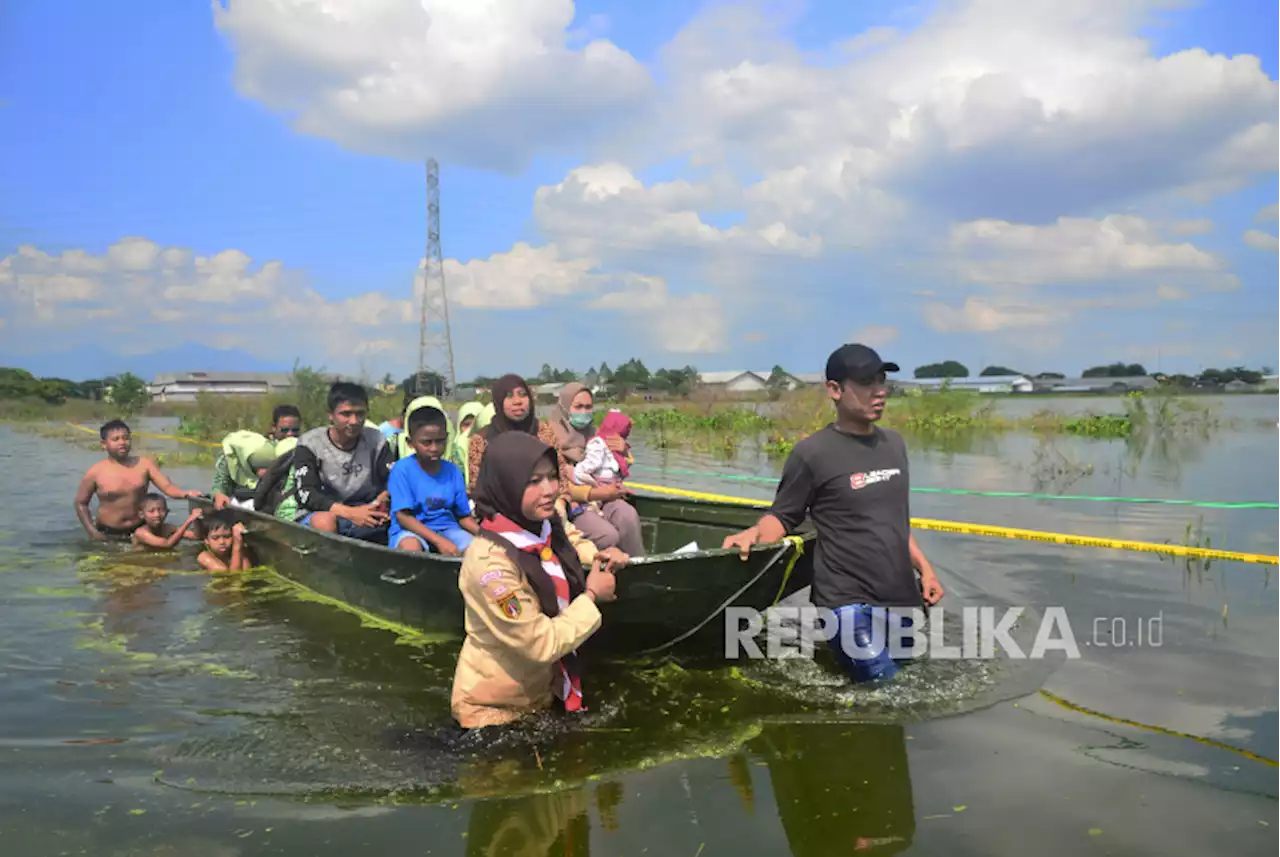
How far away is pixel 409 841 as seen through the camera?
3021mm

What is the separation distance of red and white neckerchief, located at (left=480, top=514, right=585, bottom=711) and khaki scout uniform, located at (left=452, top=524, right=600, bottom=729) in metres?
0.05

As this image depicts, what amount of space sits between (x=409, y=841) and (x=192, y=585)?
517 cm

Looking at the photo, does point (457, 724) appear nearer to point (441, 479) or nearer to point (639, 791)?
point (639, 791)

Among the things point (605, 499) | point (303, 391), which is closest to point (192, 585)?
point (605, 499)

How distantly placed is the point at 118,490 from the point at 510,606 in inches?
275

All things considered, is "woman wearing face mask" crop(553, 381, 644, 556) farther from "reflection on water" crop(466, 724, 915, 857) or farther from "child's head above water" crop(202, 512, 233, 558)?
"child's head above water" crop(202, 512, 233, 558)

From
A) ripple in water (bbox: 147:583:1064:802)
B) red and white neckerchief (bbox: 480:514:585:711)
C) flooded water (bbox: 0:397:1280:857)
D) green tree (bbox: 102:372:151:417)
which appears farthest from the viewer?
green tree (bbox: 102:372:151:417)

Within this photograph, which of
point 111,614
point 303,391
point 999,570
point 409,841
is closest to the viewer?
point 409,841

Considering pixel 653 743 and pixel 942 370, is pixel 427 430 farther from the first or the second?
pixel 942 370

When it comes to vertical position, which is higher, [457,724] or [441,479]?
[441,479]

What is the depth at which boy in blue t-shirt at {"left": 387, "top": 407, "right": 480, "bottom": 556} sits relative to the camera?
531 cm

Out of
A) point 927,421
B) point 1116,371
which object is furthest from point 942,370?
point 927,421

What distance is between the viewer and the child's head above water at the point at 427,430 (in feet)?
16.7

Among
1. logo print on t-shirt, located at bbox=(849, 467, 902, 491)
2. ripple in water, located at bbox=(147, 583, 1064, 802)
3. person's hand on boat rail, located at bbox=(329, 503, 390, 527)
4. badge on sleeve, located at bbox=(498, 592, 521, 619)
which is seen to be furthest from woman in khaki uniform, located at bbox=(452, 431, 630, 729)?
person's hand on boat rail, located at bbox=(329, 503, 390, 527)
